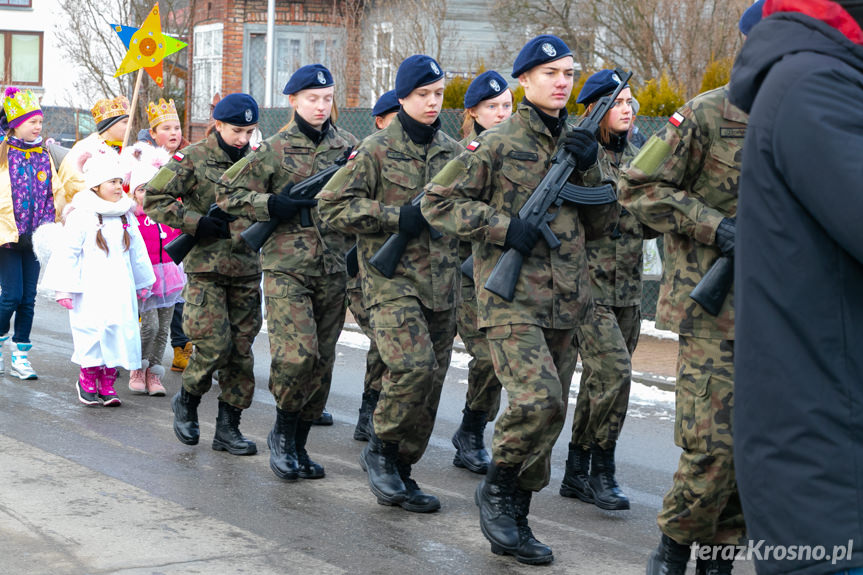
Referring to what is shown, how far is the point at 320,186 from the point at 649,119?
20.0ft

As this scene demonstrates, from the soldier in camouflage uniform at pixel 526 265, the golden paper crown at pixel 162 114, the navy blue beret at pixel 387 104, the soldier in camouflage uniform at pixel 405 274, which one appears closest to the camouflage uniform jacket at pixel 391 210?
the soldier in camouflage uniform at pixel 405 274

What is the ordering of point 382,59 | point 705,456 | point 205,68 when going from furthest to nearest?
point 205,68 → point 382,59 → point 705,456

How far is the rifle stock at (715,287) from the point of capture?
425cm

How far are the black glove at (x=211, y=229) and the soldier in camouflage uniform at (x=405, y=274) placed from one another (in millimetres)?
1262

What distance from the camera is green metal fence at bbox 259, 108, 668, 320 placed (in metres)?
11.9

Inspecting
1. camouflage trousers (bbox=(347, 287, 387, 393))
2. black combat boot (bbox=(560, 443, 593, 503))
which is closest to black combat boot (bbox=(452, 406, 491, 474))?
black combat boot (bbox=(560, 443, 593, 503))

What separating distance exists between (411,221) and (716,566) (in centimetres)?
226

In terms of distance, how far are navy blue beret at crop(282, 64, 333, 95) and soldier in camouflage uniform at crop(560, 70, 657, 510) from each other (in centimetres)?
152

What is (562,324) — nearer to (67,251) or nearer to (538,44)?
(538,44)

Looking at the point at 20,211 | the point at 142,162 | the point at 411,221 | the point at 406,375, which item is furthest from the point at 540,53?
the point at 20,211

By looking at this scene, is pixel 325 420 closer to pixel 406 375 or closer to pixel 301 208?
pixel 301 208

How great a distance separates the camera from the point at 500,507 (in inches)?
197

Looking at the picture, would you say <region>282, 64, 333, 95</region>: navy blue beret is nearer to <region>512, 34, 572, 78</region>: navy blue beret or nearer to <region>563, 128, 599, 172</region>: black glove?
<region>512, 34, 572, 78</region>: navy blue beret

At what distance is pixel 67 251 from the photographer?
8383 millimetres
